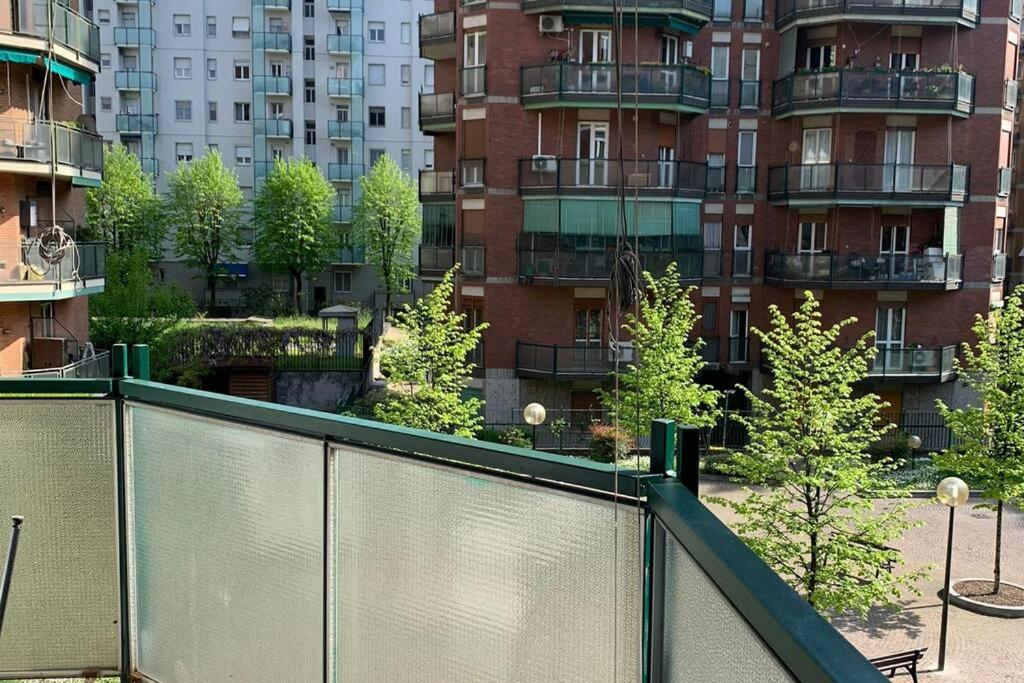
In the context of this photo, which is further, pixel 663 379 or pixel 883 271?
pixel 883 271

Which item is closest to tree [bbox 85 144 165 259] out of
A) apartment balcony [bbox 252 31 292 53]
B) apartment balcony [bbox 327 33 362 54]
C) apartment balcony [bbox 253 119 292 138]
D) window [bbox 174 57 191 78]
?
window [bbox 174 57 191 78]

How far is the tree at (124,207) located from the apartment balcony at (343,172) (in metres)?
9.81

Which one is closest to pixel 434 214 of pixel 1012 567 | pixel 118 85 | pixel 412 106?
pixel 1012 567

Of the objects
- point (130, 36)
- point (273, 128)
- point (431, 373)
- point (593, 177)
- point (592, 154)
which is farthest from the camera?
point (273, 128)

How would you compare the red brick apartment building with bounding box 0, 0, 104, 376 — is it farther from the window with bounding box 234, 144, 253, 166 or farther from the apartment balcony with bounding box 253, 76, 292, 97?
the window with bounding box 234, 144, 253, 166

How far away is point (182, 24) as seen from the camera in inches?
2237

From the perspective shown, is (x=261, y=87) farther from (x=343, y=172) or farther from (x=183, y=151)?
(x=343, y=172)

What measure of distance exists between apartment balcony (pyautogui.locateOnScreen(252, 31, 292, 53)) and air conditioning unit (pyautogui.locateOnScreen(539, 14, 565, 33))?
31.2 meters

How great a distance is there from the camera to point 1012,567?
19922 millimetres

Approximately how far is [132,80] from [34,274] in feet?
118

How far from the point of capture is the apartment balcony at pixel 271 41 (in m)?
56.7

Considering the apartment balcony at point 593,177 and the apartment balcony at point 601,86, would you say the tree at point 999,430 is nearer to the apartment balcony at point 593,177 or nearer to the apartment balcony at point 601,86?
the apartment balcony at point 593,177

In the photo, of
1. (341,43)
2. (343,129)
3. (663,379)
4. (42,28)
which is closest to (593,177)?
(663,379)

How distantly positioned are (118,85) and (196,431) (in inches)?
2296
